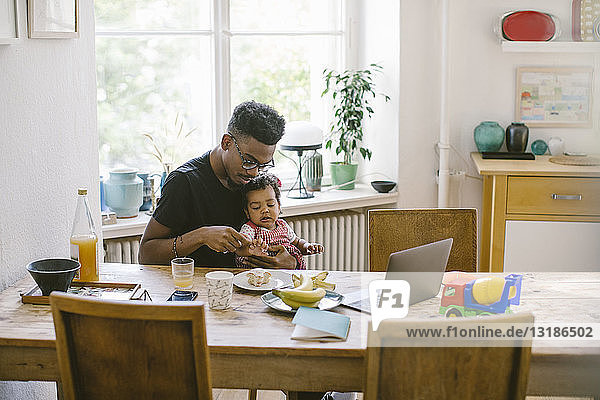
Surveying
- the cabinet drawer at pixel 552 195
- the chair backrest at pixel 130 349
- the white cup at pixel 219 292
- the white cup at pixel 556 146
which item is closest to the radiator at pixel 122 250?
the white cup at pixel 219 292

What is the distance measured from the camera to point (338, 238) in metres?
3.70

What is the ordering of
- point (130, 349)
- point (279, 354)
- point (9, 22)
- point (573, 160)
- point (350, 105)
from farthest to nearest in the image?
1. point (350, 105)
2. point (573, 160)
3. point (9, 22)
4. point (279, 354)
5. point (130, 349)

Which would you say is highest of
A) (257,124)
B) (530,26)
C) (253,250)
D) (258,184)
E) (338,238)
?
(530,26)

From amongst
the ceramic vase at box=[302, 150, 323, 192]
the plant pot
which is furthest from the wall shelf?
the ceramic vase at box=[302, 150, 323, 192]

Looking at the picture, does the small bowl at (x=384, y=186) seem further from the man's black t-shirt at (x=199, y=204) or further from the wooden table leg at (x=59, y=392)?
the wooden table leg at (x=59, y=392)

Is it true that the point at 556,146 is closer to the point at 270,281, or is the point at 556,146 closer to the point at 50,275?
the point at 270,281

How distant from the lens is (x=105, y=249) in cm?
308

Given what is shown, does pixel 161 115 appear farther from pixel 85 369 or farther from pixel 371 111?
pixel 85 369

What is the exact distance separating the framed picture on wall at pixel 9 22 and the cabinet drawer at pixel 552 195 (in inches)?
84.6

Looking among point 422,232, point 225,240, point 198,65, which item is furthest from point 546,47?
point 225,240

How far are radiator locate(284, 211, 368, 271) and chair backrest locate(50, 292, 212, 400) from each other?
6.62 feet

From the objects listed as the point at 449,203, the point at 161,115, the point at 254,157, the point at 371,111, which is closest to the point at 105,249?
the point at 161,115

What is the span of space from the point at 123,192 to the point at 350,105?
1205 millimetres

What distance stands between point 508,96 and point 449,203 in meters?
0.62
